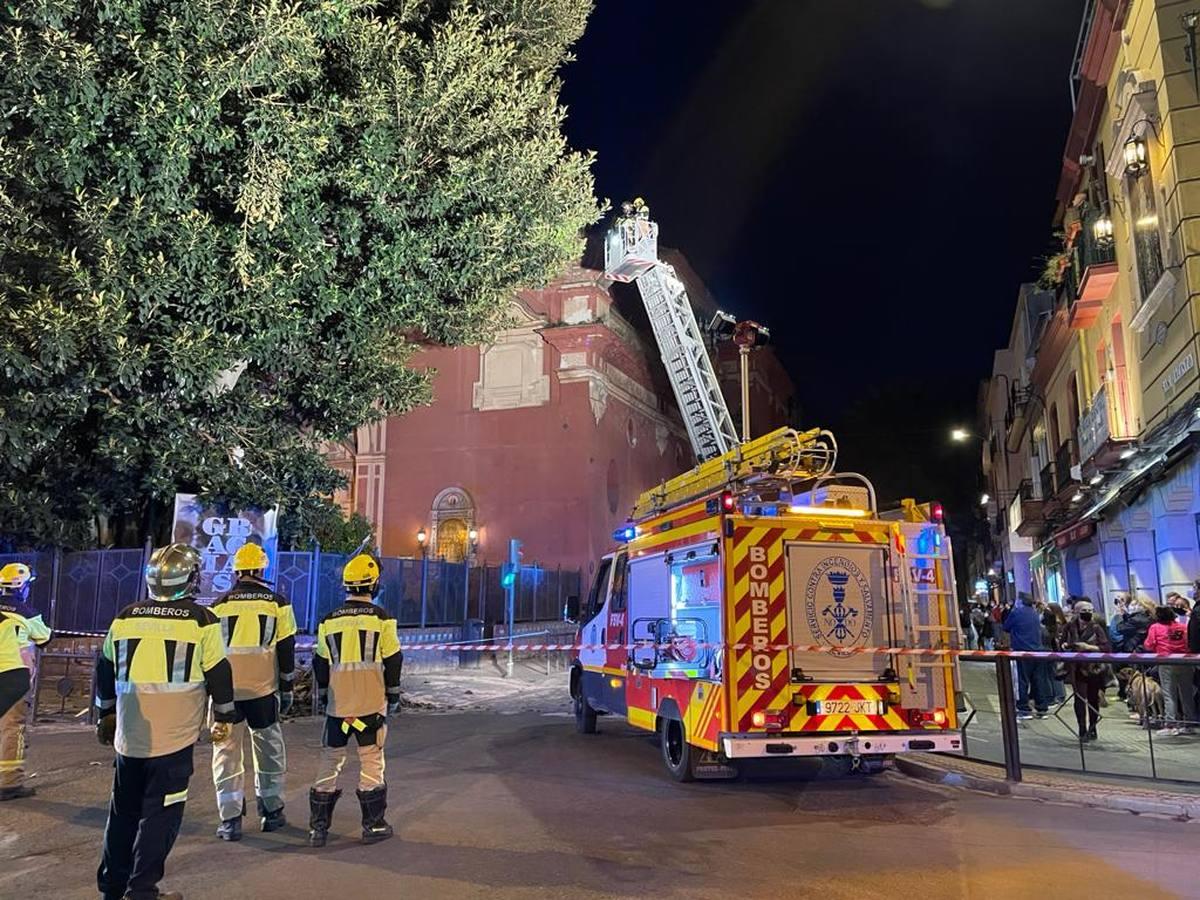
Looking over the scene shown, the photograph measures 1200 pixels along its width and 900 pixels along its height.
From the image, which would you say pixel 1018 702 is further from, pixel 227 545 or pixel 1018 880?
pixel 227 545

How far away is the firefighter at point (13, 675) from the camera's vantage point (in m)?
7.20

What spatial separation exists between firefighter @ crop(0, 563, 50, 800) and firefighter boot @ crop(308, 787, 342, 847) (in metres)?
3.08

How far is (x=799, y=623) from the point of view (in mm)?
7887

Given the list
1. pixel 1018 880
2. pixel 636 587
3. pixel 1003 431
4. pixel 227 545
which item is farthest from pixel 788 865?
pixel 1003 431

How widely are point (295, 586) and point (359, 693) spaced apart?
9704 millimetres

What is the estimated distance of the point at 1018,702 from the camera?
42.1 ft

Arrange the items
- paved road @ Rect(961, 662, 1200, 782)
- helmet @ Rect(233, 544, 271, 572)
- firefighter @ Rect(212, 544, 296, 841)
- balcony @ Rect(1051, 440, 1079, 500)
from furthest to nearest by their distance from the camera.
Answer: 1. balcony @ Rect(1051, 440, 1079, 500)
2. paved road @ Rect(961, 662, 1200, 782)
3. helmet @ Rect(233, 544, 271, 572)
4. firefighter @ Rect(212, 544, 296, 841)

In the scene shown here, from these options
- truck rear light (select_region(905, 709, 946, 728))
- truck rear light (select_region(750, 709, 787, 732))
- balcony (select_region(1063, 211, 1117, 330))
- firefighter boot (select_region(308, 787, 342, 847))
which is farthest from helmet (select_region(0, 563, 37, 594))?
balcony (select_region(1063, 211, 1117, 330))

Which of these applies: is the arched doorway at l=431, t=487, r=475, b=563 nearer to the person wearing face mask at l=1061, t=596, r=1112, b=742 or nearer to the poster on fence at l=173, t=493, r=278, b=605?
the poster on fence at l=173, t=493, r=278, b=605

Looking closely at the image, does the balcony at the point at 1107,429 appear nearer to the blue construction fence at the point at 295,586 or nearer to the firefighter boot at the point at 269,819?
the blue construction fence at the point at 295,586

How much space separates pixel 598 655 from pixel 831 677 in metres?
3.66

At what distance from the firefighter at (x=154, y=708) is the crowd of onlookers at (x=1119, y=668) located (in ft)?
24.2

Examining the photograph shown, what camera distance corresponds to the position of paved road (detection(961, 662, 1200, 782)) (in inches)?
336

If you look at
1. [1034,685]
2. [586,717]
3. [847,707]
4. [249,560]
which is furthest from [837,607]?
[1034,685]
